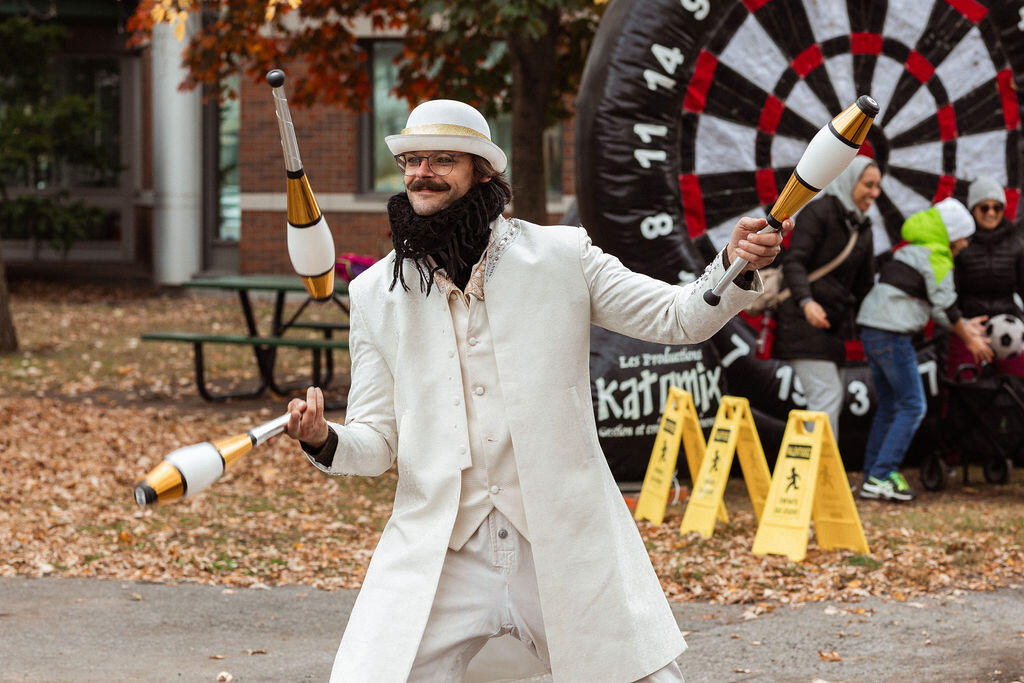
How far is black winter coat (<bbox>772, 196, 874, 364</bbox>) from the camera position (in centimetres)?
748

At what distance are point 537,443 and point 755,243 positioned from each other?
27.7 inches

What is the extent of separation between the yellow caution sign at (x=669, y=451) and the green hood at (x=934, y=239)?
1.58m

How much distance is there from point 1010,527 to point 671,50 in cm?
329

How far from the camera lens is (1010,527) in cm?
712

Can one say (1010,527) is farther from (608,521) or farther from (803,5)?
(608,521)

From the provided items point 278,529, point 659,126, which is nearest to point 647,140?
point 659,126

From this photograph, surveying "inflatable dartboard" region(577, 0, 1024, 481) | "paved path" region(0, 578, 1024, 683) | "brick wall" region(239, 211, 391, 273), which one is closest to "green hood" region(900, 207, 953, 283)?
"inflatable dartboard" region(577, 0, 1024, 481)

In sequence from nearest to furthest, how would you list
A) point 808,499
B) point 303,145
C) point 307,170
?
point 808,499
point 307,170
point 303,145

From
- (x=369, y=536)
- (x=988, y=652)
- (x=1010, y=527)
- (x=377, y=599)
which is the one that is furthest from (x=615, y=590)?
(x=1010, y=527)

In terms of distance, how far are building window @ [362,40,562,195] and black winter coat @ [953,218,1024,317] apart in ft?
38.0

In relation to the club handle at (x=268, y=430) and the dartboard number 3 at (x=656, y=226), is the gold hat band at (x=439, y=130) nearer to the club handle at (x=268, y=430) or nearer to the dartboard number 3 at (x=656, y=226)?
the club handle at (x=268, y=430)

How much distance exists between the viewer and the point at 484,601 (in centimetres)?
325

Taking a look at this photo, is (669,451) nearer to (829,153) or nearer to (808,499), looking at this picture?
(808,499)

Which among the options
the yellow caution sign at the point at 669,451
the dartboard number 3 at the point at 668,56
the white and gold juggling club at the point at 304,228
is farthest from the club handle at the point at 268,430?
the dartboard number 3 at the point at 668,56
